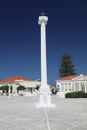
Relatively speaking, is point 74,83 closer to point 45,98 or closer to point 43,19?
point 43,19

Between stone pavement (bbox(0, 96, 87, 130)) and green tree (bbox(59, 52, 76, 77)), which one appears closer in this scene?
stone pavement (bbox(0, 96, 87, 130))

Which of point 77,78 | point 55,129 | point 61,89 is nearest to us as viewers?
point 55,129

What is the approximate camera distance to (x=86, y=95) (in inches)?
1454

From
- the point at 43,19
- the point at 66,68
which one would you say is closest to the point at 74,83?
the point at 66,68

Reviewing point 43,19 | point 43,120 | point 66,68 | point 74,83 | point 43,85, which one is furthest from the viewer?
point 66,68

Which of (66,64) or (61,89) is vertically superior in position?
(66,64)

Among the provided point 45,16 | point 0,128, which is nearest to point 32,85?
point 45,16

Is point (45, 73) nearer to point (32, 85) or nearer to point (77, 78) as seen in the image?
point (77, 78)

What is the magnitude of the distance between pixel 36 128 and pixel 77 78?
53.1m

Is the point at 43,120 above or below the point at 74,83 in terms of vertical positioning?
below

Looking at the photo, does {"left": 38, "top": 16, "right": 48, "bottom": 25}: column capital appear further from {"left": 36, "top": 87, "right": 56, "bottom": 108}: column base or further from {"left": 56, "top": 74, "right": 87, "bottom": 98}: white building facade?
{"left": 56, "top": 74, "right": 87, "bottom": 98}: white building facade

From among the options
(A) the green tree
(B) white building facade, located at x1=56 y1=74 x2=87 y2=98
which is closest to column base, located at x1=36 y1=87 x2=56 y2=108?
(B) white building facade, located at x1=56 y1=74 x2=87 y2=98

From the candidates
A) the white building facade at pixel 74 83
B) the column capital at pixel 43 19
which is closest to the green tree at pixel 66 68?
the white building facade at pixel 74 83

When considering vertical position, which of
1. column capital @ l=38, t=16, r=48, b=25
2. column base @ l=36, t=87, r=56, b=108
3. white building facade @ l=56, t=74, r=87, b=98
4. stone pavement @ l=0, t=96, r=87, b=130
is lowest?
stone pavement @ l=0, t=96, r=87, b=130
